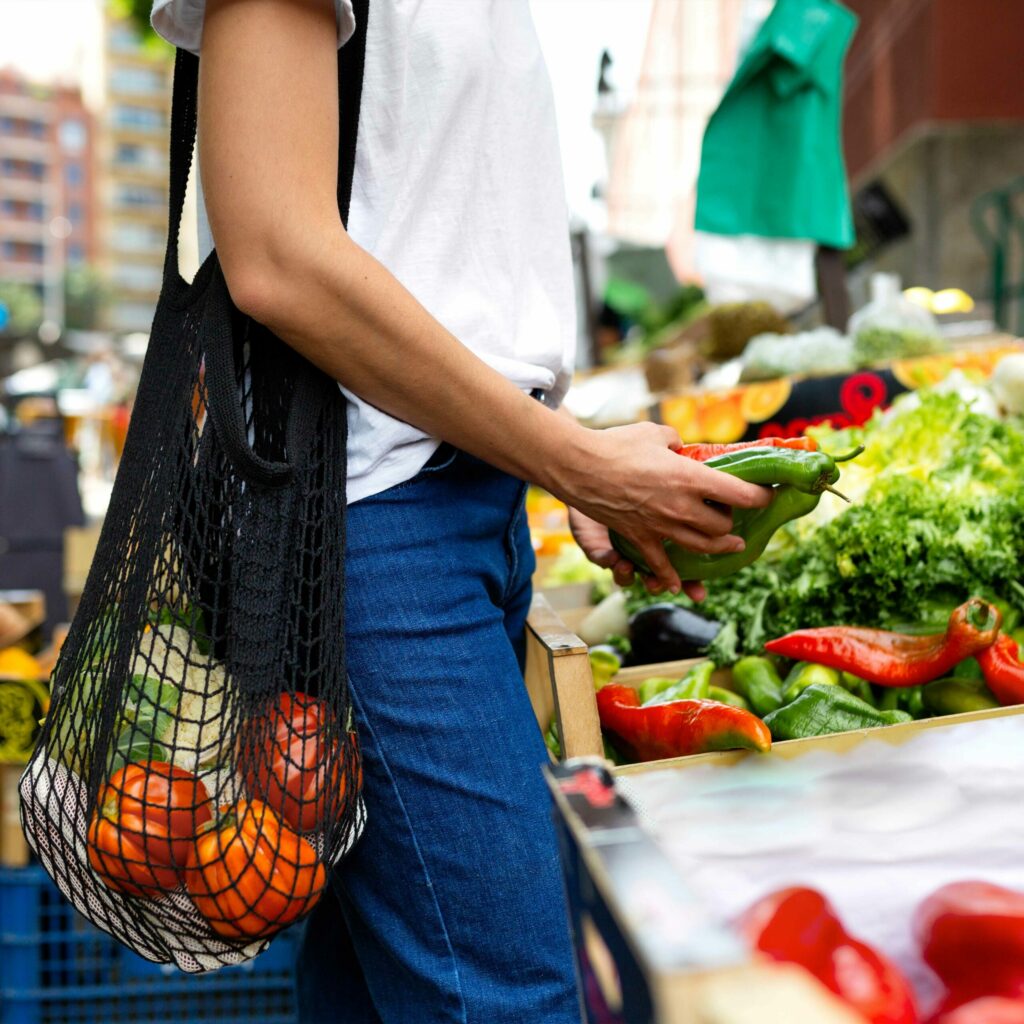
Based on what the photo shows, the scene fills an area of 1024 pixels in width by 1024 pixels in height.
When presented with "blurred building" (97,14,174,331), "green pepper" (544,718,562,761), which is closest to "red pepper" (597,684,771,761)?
"green pepper" (544,718,562,761)

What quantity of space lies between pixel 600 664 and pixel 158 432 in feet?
3.14

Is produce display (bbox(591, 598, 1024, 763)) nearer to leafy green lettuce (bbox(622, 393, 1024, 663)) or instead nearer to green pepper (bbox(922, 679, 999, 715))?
green pepper (bbox(922, 679, 999, 715))

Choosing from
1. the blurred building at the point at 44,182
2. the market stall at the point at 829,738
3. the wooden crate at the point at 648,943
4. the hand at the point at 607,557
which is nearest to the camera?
the wooden crate at the point at 648,943

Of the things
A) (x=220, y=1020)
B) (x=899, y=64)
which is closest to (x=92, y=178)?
(x=899, y=64)

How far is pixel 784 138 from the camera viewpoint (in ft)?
15.4

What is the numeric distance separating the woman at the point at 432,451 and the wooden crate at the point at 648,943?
0.53 metres

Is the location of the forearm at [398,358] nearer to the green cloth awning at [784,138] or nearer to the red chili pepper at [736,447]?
the red chili pepper at [736,447]

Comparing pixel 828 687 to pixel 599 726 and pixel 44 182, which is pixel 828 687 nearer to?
pixel 599 726

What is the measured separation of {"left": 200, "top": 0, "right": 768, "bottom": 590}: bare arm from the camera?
3.93 feet

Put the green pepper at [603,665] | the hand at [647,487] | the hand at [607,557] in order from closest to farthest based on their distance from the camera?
the hand at [647,487], the hand at [607,557], the green pepper at [603,665]

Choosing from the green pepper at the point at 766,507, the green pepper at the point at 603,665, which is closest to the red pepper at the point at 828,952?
the green pepper at the point at 766,507

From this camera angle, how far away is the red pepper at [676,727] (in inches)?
51.0

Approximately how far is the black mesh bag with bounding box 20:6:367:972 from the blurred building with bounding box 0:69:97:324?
104m

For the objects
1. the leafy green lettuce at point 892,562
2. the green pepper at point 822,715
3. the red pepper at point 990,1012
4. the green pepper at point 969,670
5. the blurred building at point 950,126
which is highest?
the blurred building at point 950,126
